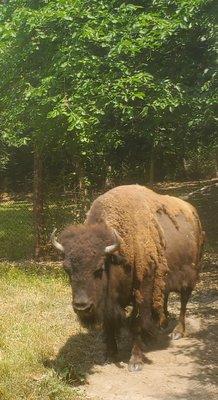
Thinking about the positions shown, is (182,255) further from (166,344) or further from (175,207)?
(166,344)

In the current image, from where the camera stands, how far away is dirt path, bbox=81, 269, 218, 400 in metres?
5.82

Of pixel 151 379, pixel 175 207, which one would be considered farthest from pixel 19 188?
pixel 151 379

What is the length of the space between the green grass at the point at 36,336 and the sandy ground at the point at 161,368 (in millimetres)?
148

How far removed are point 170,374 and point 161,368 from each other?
25 centimetres

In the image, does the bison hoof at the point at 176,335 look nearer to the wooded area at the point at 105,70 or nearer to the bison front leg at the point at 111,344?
the bison front leg at the point at 111,344

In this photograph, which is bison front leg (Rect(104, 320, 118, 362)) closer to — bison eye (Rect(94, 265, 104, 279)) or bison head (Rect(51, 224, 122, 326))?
bison head (Rect(51, 224, 122, 326))

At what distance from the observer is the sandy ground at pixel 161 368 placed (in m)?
5.85

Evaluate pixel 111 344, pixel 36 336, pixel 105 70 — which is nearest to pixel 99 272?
pixel 111 344

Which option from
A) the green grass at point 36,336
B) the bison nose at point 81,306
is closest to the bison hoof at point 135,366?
the green grass at point 36,336

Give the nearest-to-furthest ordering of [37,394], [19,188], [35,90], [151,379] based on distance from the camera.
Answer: [37,394], [151,379], [35,90], [19,188]

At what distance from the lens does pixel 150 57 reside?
10422mm

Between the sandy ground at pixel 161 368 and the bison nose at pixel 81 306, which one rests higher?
the bison nose at pixel 81 306

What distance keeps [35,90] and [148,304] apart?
5127 mm

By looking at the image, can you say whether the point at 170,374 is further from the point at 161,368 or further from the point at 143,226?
the point at 143,226
